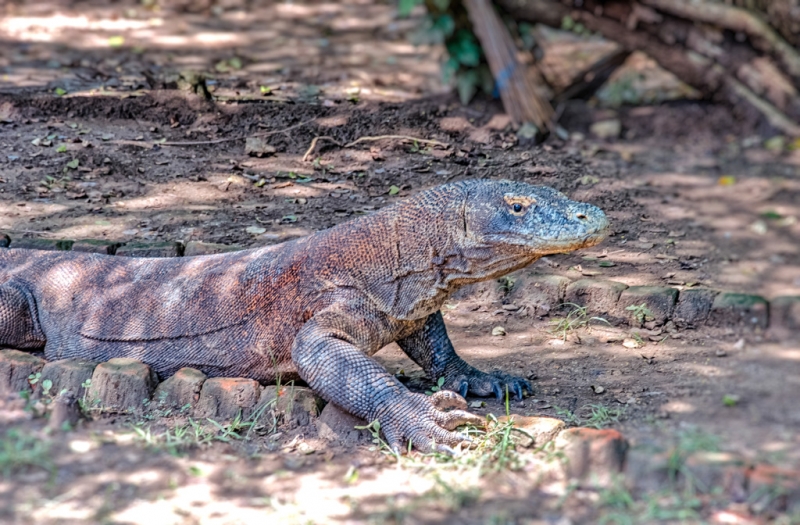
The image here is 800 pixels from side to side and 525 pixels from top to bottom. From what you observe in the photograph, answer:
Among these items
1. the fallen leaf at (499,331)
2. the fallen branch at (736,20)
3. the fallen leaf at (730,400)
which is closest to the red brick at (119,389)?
the fallen leaf at (499,331)

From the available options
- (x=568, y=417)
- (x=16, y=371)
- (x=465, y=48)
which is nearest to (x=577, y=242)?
(x=568, y=417)

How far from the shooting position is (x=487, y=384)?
4109 mm

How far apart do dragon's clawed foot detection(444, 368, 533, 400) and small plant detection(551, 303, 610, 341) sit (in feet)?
1.89

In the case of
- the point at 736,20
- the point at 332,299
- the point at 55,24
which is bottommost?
the point at 332,299

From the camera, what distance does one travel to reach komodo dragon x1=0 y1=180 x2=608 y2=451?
3670 millimetres

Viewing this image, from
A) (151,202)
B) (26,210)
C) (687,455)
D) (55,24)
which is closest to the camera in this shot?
(687,455)

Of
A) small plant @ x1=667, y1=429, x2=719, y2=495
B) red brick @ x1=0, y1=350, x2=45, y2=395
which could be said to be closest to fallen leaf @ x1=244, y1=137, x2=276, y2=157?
red brick @ x1=0, y1=350, x2=45, y2=395

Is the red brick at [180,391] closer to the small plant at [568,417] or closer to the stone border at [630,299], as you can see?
the stone border at [630,299]

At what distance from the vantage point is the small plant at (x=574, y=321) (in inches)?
182

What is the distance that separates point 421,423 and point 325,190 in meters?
2.78

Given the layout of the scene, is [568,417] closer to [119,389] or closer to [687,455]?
[687,455]

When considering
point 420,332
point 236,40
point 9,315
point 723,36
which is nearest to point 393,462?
point 420,332

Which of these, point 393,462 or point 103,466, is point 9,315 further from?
point 393,462

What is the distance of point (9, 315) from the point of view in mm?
4344
